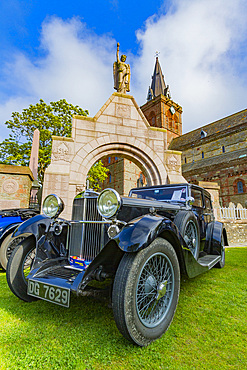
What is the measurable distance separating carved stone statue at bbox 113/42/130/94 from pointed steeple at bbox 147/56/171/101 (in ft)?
107

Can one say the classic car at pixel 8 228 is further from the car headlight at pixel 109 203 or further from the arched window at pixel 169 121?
the arched window at pixel 169 121

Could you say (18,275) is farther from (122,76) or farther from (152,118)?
(152,118)

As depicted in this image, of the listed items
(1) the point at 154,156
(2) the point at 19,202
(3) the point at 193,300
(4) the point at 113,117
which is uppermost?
(4) the point at 113,117

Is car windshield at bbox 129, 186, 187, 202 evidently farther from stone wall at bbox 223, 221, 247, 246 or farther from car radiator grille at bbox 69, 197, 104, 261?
stone wall at bbox 223, 221, 247, 246

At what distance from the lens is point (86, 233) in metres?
2.38

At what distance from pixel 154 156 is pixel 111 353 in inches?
240

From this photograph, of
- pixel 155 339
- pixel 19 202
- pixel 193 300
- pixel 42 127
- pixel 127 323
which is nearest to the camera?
pixel 127 323

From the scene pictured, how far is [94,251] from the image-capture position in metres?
2.26

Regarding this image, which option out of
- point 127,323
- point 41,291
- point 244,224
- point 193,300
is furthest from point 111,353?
point 244,224

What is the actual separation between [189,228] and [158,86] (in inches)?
1628

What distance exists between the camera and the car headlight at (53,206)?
104 inches

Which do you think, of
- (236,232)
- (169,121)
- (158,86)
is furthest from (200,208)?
(158,86)

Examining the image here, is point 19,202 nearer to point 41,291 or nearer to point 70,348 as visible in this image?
point 41,291

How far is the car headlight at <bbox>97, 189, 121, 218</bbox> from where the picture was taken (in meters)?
1.94
